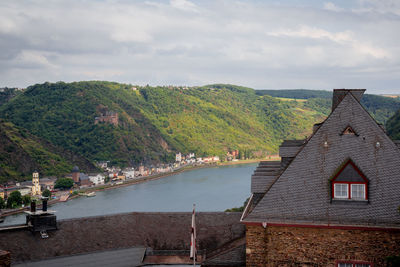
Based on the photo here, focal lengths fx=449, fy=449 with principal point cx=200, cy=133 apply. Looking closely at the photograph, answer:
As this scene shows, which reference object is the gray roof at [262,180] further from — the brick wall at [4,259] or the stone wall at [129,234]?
the brick wall at [4,259]

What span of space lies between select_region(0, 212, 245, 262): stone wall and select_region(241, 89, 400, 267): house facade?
2.58 metres

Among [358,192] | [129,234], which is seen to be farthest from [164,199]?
[358,192]

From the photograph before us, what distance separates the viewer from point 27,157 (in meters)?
85.8

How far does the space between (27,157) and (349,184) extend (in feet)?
279

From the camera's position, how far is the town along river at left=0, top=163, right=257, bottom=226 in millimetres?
53750

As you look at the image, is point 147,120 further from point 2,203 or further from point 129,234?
point 129,234

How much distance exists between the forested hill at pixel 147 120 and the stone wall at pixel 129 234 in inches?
3758

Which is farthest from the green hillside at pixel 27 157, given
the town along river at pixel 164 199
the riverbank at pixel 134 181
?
the town along river at pixel 164 199

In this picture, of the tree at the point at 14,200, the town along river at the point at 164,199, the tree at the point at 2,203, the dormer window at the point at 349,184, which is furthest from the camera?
the tree at the point at 14,200

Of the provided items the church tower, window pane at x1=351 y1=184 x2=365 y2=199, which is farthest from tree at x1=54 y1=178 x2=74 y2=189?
window pane at x1=351 y1=184 x2=365 y2=199

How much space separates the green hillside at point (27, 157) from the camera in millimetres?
81375

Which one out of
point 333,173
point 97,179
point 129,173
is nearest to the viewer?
point 333,173

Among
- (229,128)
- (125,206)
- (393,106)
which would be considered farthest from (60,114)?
(393,106)

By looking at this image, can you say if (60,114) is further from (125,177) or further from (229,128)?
(229,128)
